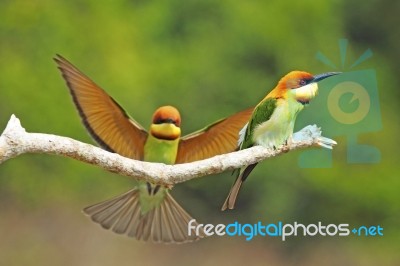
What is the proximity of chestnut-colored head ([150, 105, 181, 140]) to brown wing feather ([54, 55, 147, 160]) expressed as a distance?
57mm

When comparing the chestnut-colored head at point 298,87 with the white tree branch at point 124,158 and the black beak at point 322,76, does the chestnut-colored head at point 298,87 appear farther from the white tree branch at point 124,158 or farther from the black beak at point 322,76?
the white tree branch at point 124,158

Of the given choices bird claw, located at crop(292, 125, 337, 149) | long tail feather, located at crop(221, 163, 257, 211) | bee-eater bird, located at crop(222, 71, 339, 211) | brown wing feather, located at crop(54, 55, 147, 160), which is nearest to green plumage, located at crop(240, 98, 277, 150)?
bee-eater bird, located at crop(222, 71, 339, 211)

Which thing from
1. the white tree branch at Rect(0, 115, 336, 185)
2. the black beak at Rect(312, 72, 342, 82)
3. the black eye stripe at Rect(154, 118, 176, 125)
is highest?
the black beak at Rect(312, 72, 342, 82)

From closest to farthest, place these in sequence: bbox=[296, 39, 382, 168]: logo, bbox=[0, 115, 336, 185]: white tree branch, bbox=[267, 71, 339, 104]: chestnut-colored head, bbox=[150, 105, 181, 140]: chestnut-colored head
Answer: bbox=[0, 115, 336, 185]: white tree branch, bbox=[267, 71, 339, 104]: chestnut-colored head, bbox=[150, 105, 181, 140]: chestnut-colored head, bbox=[296, 39, 382, 168]: logo

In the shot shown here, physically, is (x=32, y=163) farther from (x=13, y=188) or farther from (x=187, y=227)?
(x=187, y=227)

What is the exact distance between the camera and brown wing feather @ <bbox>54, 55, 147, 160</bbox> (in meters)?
3.14

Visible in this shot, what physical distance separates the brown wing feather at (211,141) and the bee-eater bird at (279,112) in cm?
6

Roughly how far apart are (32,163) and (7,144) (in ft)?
3.78

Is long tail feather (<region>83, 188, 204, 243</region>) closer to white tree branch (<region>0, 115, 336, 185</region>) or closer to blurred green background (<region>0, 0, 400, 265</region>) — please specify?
blurred green background (<region>0, 0, 400, 265</region>)

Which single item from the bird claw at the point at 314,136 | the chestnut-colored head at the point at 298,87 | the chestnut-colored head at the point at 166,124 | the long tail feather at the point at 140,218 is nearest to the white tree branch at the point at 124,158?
the bird claw at the point at 314,136

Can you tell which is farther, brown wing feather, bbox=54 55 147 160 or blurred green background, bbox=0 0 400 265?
blurred green background, bbox=0 0 400 265

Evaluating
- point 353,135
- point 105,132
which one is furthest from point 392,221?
point 105,132

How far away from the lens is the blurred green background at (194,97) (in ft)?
11.1

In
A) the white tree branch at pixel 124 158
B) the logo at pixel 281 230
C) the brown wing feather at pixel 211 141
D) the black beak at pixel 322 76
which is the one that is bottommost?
the white tree branch at pixel 124 158
